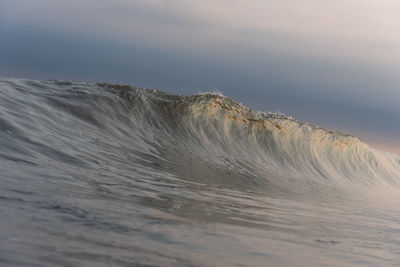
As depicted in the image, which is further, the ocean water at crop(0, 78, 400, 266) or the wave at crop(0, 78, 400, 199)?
the wave at crop(0, 78, 400, 199)

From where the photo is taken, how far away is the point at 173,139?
8.47 metres

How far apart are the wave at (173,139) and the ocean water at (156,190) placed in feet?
0.11

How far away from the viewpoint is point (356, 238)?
358cm

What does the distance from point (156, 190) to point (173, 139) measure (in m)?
4.41

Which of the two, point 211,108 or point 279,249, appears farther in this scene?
point 211,108

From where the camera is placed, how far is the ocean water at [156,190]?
2.26 meters

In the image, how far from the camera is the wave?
525 cm

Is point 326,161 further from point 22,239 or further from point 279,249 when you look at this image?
point 22,239

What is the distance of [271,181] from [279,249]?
508cm

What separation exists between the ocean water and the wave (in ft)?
0.11

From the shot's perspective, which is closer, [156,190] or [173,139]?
[156,190]

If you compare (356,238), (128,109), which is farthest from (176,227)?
(128,109)

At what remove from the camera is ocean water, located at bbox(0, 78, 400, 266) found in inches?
89.0

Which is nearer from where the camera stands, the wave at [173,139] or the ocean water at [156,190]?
the ocean water at [156,190]
